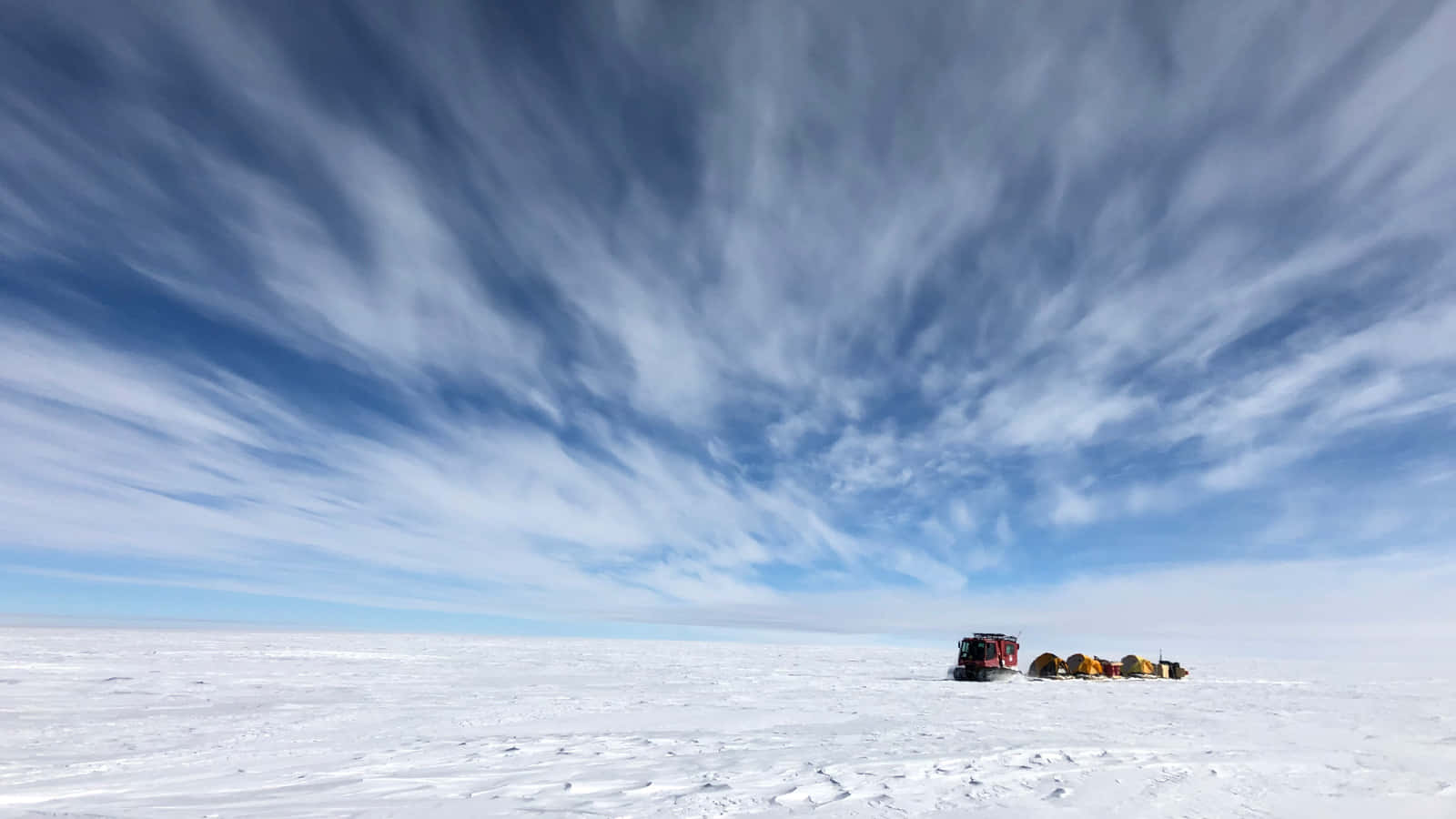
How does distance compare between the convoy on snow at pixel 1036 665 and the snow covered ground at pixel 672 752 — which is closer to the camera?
the snow covered ground at pixel 672 752

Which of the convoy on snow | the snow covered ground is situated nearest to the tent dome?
the convoy on snow

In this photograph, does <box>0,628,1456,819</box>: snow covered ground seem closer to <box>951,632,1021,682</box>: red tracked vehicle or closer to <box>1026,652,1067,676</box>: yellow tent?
<box>951,632,1021,682</box>: red tracked vehicle

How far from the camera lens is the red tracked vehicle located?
3303cm

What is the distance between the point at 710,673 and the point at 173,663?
25576 mm

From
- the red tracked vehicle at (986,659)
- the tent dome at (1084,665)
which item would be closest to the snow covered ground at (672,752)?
the red tracked vehicle at (986,659)

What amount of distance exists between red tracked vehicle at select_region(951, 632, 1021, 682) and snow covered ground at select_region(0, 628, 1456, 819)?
830 centimetres

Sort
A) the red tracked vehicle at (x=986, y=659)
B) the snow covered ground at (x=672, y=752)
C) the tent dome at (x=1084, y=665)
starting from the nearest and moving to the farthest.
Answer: the snow covered ground at (x=672, y=752), the red tracked vehicle at (x=986, y=659), the tent dome at (x=1084, y=665)

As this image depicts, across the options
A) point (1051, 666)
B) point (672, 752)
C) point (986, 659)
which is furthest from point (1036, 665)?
point (672, 752)

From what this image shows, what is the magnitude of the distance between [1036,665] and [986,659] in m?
6.85

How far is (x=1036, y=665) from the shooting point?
37844 millimetres

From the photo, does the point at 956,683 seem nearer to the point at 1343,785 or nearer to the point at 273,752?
the point at 1343,785

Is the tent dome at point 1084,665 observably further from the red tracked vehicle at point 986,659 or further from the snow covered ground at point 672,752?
the snow covered ground at point 672,752

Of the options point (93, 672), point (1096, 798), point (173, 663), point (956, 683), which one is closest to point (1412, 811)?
point (1096, 798)

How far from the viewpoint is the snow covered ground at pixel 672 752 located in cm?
919
